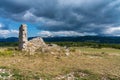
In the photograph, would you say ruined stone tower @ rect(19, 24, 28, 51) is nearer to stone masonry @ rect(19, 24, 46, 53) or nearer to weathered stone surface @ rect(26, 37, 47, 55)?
stone masonry @ rect(19, 24, 46, 53)

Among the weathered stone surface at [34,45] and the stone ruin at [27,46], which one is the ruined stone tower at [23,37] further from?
the weathered stone surface at [34,45]

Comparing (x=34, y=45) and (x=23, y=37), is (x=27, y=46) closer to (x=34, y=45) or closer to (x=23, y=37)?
(x=34, y=45)

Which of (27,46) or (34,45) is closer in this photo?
(27,46)

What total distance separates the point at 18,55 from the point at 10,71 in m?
13.1

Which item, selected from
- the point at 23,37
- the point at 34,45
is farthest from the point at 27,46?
the point at 23,37

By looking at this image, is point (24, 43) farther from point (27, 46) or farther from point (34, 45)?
point (34, 45)

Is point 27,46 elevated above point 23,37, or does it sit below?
below

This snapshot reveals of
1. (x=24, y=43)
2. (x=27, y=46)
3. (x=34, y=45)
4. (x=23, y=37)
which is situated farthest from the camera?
(x=34, y=45)

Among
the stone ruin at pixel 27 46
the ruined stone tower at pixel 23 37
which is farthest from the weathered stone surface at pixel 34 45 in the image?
the ruined stone tower at pixel 23 37

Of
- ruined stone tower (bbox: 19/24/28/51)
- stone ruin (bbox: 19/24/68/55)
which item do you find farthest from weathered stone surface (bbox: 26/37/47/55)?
ruined stone tower (bbox: 19/24/28/51)

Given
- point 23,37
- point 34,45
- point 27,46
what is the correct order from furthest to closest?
point 34,45 → point 27,46 → point 23,37

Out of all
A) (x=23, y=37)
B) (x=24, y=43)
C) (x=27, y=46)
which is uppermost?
(x=23, y=37)

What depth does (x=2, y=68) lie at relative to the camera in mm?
26156

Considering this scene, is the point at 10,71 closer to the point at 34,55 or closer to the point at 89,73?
the point at 89,73
